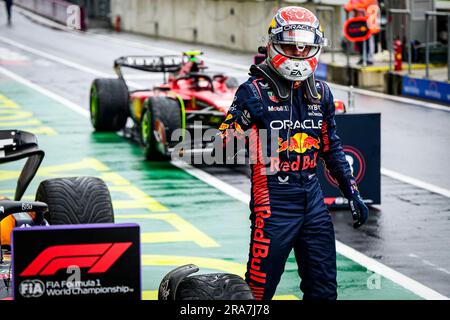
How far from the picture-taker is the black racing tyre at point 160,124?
15.4 m

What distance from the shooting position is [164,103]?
51.5ft

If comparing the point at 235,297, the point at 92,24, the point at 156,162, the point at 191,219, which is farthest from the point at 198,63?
the point at 92,24

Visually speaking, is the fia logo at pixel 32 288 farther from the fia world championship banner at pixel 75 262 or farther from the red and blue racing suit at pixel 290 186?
the red and blue racing suit at pixel 290 186

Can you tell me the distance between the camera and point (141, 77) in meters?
29.4

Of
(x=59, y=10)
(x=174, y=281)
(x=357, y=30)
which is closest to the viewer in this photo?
(x=174, y=281)

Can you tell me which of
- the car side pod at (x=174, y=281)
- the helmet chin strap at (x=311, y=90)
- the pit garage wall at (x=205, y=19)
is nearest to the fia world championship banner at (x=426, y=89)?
the pit garage wall at (x=205, y=19)

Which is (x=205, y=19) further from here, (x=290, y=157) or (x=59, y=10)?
(x=290, y=157)

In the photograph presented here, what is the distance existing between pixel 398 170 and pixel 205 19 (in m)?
27.0

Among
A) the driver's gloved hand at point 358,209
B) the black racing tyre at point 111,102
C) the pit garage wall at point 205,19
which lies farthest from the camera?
the pit garage wall at point 205,19

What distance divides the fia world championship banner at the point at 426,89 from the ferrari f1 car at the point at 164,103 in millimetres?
6423

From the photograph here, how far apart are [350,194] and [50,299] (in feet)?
8.64

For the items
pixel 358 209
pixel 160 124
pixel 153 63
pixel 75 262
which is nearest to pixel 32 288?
pixel 75 262

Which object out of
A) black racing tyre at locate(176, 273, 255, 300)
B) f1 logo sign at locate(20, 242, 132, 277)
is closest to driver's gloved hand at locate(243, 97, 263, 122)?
black racing tyre at locate(176, 273, 255, 300)

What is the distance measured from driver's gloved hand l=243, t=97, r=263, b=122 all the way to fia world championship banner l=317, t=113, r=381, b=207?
5622mm
